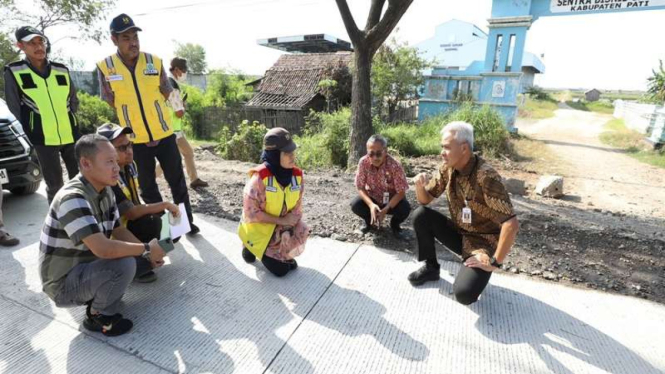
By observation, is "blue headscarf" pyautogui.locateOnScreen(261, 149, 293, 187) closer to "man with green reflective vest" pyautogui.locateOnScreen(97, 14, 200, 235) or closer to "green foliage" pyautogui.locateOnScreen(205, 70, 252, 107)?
"man with green reflective vest" pyautogui.locateOnScreen(97, 14, 200, 235)

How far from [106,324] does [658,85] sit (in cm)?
2240

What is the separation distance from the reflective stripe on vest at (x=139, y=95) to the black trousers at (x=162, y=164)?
→ 0.11 metres

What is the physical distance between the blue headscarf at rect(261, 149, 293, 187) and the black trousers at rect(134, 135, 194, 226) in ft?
3.99

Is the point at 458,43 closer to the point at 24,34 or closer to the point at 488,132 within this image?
the point at 488,132

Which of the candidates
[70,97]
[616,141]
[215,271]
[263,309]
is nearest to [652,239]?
[263,309]

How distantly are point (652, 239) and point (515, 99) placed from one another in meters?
9.40

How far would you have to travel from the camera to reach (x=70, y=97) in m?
3.52

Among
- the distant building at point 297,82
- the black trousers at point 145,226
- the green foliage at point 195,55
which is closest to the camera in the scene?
the black trousers at point 145,226

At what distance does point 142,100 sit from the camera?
312cm

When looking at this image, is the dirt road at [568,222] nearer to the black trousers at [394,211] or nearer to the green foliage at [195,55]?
the black trousers at [394,211]

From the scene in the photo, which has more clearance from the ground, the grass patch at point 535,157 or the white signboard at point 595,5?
the white signboard at point 595,5

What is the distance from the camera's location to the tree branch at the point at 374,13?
6012 mm

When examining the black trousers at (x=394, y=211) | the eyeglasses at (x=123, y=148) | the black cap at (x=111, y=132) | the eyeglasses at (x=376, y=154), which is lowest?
the black trousers at (x=394, y=211)

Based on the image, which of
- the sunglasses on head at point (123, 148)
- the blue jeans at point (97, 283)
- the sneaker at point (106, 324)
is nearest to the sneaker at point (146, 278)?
the sneaker at point (106, 324)
